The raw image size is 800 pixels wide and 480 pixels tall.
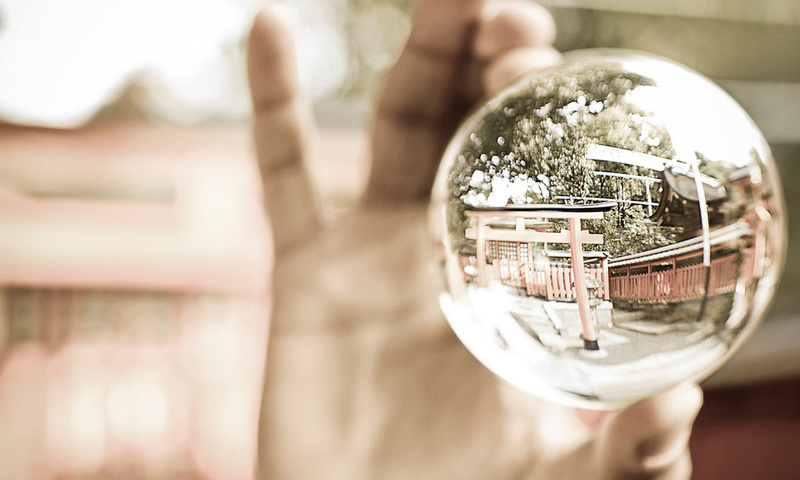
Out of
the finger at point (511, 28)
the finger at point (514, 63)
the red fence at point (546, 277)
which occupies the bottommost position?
the red fence at point (546, 277)

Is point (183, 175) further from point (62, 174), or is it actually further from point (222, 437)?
point (222, 437)

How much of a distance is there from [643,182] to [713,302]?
83 mm

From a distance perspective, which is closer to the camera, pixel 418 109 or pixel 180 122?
pixel 418 109

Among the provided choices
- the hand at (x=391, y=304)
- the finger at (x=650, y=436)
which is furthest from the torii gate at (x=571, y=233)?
the hand at (x=391, y=304)

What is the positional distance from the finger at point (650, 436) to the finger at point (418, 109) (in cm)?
30

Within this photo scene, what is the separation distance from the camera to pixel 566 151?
0.31 metres

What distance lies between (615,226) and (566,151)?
0.05 m

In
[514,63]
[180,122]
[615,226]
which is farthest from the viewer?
[180,122]

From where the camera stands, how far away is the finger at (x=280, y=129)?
20.6 inches

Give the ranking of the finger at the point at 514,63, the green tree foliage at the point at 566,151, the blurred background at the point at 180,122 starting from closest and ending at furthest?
the green tree foliage at the point at 566,151, the finger at the point at 514,63, the blurred background at the point at 180,122

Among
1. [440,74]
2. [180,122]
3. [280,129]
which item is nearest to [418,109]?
[440,74]

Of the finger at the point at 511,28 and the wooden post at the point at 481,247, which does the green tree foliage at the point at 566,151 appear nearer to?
the wooden post at the point at 481,247

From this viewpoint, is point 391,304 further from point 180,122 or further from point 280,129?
point 180,122

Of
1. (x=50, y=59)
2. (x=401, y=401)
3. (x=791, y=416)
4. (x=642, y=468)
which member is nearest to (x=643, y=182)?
(x=642, y=468)
